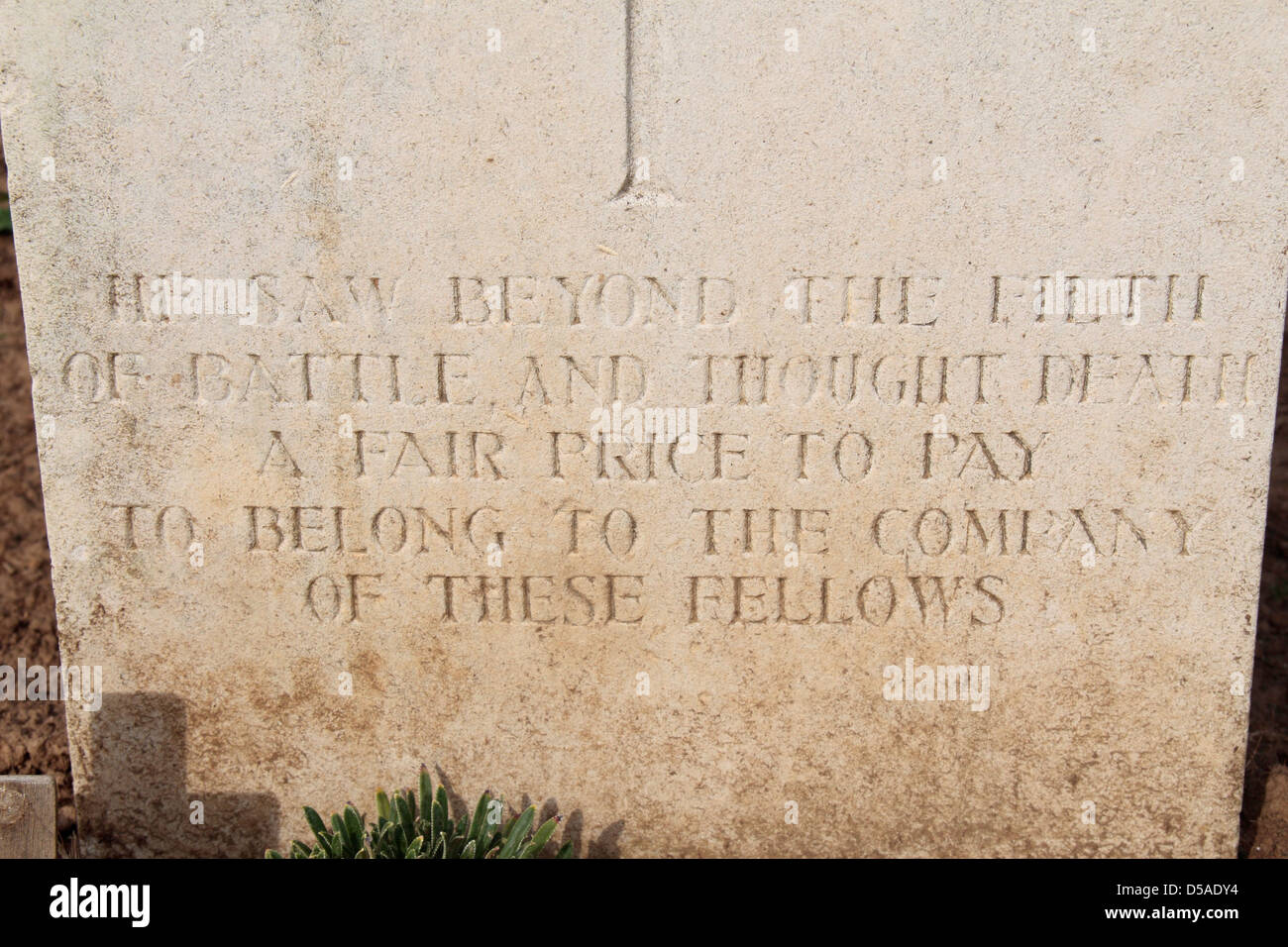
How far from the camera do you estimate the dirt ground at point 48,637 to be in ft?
10.4

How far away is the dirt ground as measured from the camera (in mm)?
3158

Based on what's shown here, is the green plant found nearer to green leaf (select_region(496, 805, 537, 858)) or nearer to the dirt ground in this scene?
green leaf (select_region(496, 805, 537, 858))

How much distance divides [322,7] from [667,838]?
2.12 metres

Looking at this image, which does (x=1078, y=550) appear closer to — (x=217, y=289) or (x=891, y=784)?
(x=891, y=784)

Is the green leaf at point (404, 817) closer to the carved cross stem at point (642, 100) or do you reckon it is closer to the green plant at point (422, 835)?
the green plant at point (422, 835)

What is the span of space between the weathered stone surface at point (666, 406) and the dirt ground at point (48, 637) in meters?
0.32

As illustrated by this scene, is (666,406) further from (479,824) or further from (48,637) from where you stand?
(48,637)

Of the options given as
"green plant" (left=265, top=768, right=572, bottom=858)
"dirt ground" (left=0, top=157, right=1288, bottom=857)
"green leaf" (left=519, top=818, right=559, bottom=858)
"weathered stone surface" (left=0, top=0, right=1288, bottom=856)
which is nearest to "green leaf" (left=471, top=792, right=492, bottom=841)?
"green plant" (left=265, top=768, right=572, bottom=858)

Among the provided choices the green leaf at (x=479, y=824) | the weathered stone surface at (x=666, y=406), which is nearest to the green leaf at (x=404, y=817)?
the green leaf at (x=479, y=824)

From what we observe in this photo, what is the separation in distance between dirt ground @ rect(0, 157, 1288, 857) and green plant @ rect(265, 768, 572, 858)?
0.92 metres

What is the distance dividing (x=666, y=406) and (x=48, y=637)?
2.36 metres

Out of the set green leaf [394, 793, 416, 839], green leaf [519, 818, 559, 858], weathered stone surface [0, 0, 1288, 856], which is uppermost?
weathered stone surface [0, 0, 1288, 856]

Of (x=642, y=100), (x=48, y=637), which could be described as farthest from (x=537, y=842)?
(x=48, y=637)

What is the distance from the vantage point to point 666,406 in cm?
273
